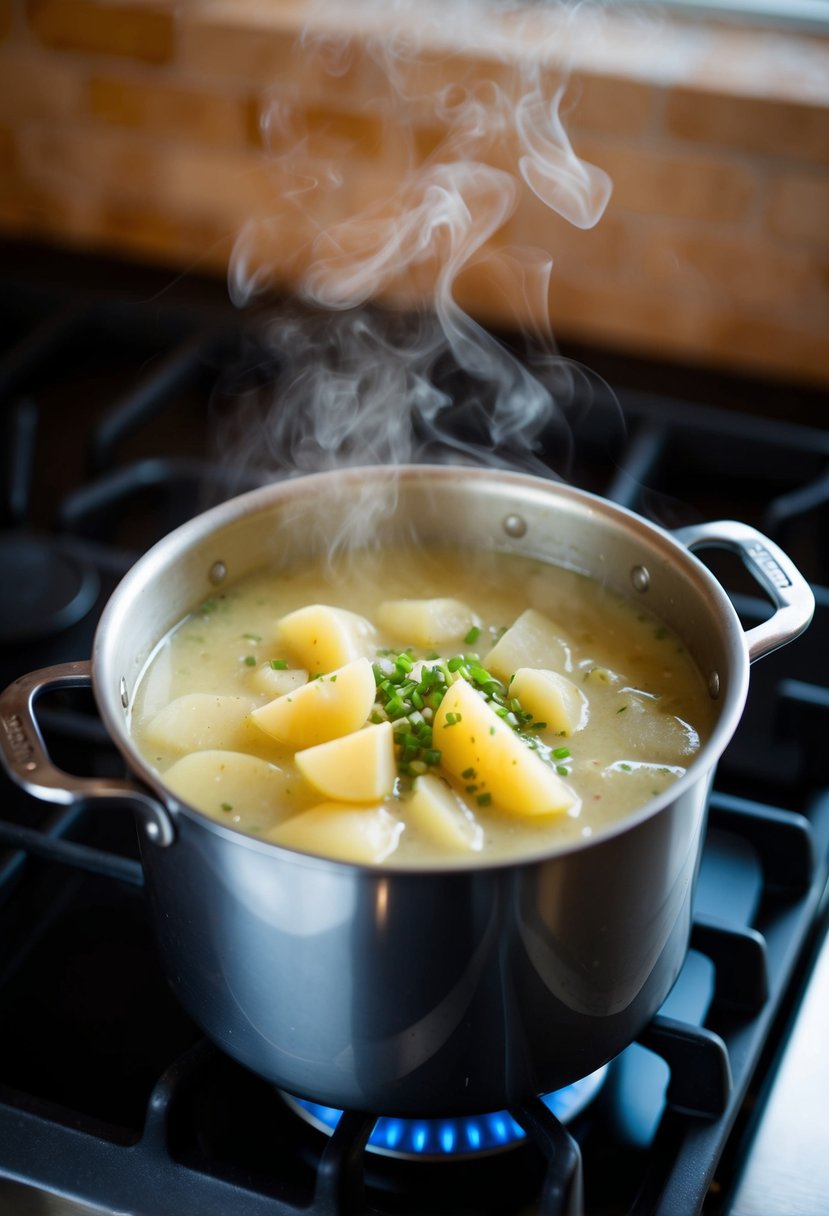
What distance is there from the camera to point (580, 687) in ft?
4.27

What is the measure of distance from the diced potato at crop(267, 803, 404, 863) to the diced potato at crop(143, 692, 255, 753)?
14 centimetres

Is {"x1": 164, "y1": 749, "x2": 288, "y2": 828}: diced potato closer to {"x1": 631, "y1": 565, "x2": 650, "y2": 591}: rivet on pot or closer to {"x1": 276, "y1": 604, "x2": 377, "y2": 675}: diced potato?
{"x1": 276, "y1": 604, "x2": 377, "y2": 675}: diced potato

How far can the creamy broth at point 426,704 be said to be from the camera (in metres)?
1.10

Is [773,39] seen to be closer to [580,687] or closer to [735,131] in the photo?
[735,131]

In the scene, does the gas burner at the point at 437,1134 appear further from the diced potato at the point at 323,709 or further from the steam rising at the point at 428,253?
the steam rising at the point at 428,253

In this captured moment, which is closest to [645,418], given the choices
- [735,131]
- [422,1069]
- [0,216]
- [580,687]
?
[735,131]

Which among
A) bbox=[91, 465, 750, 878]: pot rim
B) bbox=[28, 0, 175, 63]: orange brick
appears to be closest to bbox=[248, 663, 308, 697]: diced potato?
bbox=[91, 465, 750, 878]: pot rim

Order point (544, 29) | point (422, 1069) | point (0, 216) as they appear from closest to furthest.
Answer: point (422, 1069) → point (544, 29) → point (0, 216)

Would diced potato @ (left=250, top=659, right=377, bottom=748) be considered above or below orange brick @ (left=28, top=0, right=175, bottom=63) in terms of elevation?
below

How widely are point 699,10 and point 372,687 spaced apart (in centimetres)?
152

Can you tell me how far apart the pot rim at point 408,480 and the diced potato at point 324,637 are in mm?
125

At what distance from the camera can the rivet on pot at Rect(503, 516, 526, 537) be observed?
1413 millimetres

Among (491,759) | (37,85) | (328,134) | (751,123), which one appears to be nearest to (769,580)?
(491,759)

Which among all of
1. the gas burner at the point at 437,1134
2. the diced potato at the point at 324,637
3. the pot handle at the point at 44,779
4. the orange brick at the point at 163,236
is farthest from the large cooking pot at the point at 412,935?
the orange brick at the point at 163,236
